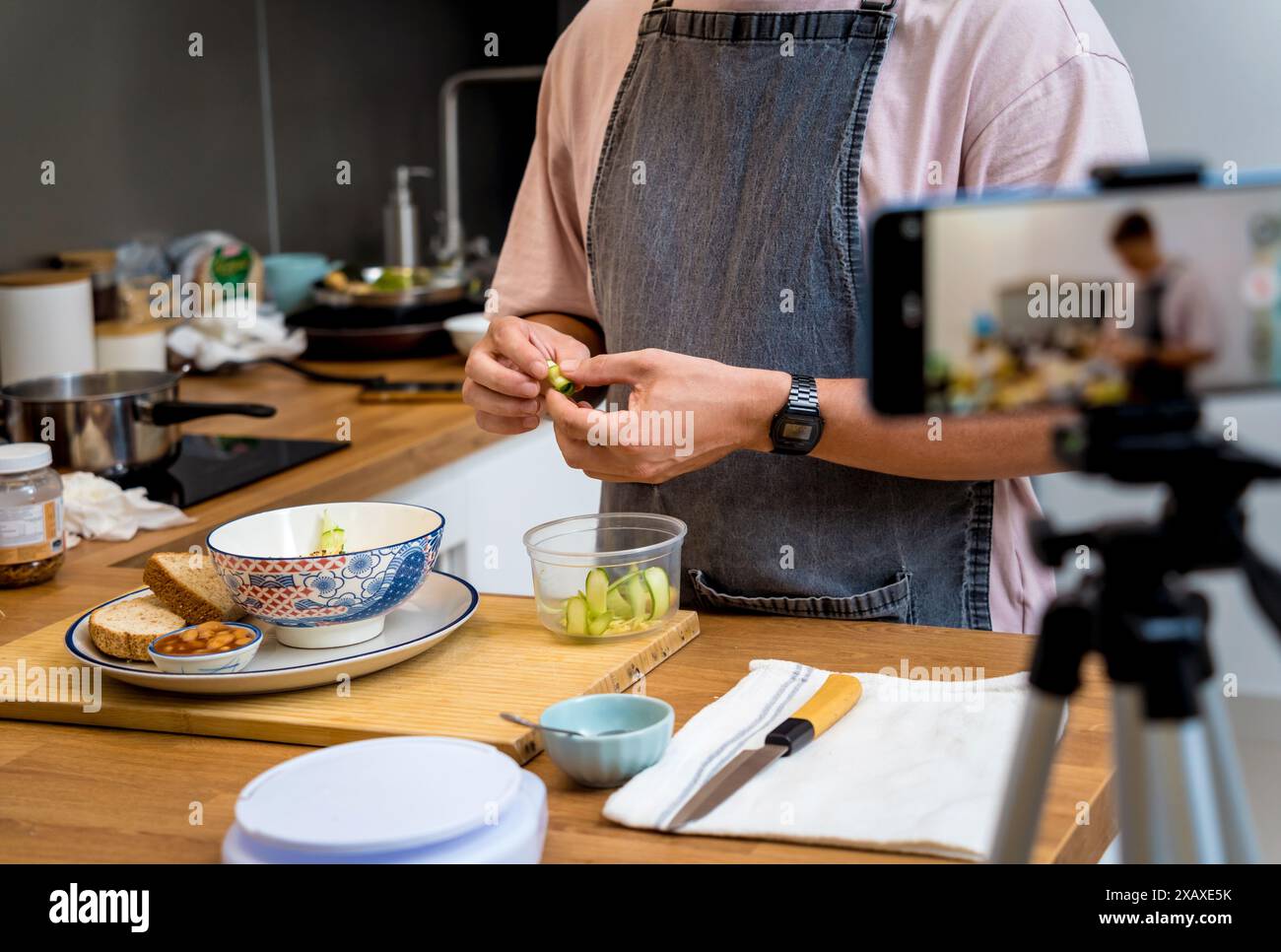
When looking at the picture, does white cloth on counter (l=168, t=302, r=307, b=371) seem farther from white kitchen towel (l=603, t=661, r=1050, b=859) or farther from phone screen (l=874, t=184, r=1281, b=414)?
phone screen (l=874, t=184, r=1281, b=414)

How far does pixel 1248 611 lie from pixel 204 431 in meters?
2.09

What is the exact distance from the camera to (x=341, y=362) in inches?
104

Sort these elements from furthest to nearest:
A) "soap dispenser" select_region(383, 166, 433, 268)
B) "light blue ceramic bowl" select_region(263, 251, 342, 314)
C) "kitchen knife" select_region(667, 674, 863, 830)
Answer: "soap dispenser" select_region(383, 166, 433, 268)
"light blue ceramic bowl" select_region(263, 251, 342, 314)
"kitchen knife" select_region(667, 674, 863, 830)

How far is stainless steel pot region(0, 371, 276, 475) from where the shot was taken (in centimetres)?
175

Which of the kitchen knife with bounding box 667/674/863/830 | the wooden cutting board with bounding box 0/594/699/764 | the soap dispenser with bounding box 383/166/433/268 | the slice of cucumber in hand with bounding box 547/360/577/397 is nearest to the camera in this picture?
the kitchen knife with bounding box 667/674/863/830

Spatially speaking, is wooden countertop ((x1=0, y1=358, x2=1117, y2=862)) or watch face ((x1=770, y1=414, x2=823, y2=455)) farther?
watch face ((x1=770, y1=414, x2=823, y2=455))

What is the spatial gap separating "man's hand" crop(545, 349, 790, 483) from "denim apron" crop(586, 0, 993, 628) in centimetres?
16

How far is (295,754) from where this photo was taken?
0.93 m

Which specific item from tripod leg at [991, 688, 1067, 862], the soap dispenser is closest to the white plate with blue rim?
tripod leg at [991, 688, 1067, 862]

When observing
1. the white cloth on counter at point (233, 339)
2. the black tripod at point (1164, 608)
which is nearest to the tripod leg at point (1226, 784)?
the black tripod at point (1164, 608)

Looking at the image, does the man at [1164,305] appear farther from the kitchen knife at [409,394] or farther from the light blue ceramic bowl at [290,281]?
the light blue ceramic bowl at [290,281]

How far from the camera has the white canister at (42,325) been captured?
2.09m

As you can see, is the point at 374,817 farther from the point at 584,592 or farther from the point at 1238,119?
the point at 1238,119
